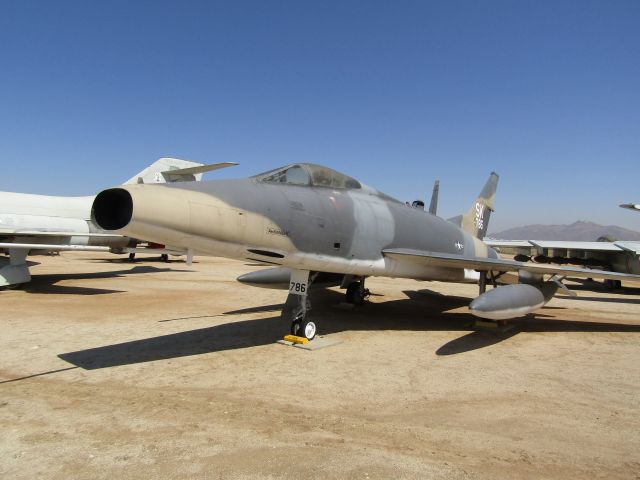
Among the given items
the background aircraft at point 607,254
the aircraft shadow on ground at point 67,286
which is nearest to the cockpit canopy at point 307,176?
the aircraft shadow on ground at point 67,286

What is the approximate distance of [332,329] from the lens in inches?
338

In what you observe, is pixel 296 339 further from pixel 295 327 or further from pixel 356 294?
pixel 356 294

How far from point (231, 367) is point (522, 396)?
12.3ft

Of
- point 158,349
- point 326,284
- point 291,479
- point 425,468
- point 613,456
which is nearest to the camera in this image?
point 291,479

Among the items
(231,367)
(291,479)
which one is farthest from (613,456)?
(231,367)

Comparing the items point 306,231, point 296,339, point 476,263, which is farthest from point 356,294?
point 306,231

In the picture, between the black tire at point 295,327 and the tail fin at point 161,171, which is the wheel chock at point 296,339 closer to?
the black tire at point 295,327

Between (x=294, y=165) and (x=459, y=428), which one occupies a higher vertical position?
(x=294, y=165)

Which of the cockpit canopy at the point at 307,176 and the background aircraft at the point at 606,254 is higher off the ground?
the cockpit canopy at the point at 307,176

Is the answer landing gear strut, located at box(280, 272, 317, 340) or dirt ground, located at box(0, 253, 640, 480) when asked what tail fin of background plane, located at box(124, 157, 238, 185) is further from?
landing gear strut, located at box(280, 272, 317, 340)

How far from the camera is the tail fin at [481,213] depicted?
1443 centimetres

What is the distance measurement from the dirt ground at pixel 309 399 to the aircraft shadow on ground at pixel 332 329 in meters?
0.06

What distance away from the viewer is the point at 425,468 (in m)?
3.22

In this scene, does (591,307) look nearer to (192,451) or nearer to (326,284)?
(326,284)
